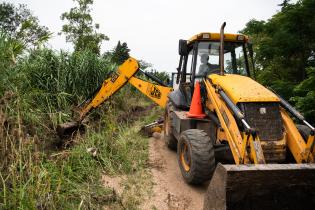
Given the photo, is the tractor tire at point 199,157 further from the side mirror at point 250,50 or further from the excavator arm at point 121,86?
the excavator arm at point 121,86

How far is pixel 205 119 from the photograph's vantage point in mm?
5090

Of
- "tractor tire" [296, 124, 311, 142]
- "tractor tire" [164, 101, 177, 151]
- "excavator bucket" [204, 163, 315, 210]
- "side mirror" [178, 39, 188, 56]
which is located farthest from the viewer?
"tractor tire" [164, 101, 177, 151]

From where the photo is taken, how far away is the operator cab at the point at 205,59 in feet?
18.3

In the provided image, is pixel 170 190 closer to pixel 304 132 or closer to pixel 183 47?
pixel 304 132

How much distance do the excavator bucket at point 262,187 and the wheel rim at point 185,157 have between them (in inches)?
50.7

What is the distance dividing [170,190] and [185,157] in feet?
1.75

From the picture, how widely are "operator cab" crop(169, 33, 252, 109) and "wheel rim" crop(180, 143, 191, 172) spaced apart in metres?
1.25

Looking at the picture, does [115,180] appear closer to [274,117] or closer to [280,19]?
[274,117]

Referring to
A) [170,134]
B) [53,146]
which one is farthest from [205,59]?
[53,146]

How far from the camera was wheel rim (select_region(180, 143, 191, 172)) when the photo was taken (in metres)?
4.58

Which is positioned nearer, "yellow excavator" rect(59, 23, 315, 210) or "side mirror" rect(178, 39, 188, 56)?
"yellow excavator" rect(59, 23, 315, 210)

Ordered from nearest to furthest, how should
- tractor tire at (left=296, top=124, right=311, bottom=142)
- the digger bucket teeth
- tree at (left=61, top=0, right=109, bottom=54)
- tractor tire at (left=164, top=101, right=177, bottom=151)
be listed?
tractor tire at (left=296, top=124, right=311, bottom=142)
tractor tire at (left=164, top=101, right=177, bottom=151)
the digger bucket teeth
tree at (left=61, top=0, right=109, bottom=54)

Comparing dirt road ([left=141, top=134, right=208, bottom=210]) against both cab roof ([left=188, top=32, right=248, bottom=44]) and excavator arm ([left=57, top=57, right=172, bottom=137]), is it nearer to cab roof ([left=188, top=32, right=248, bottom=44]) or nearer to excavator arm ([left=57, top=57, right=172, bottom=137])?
excavator arm ([left=57, top=57, right=172, bottom=137])

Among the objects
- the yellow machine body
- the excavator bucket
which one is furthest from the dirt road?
the yellow machine body
